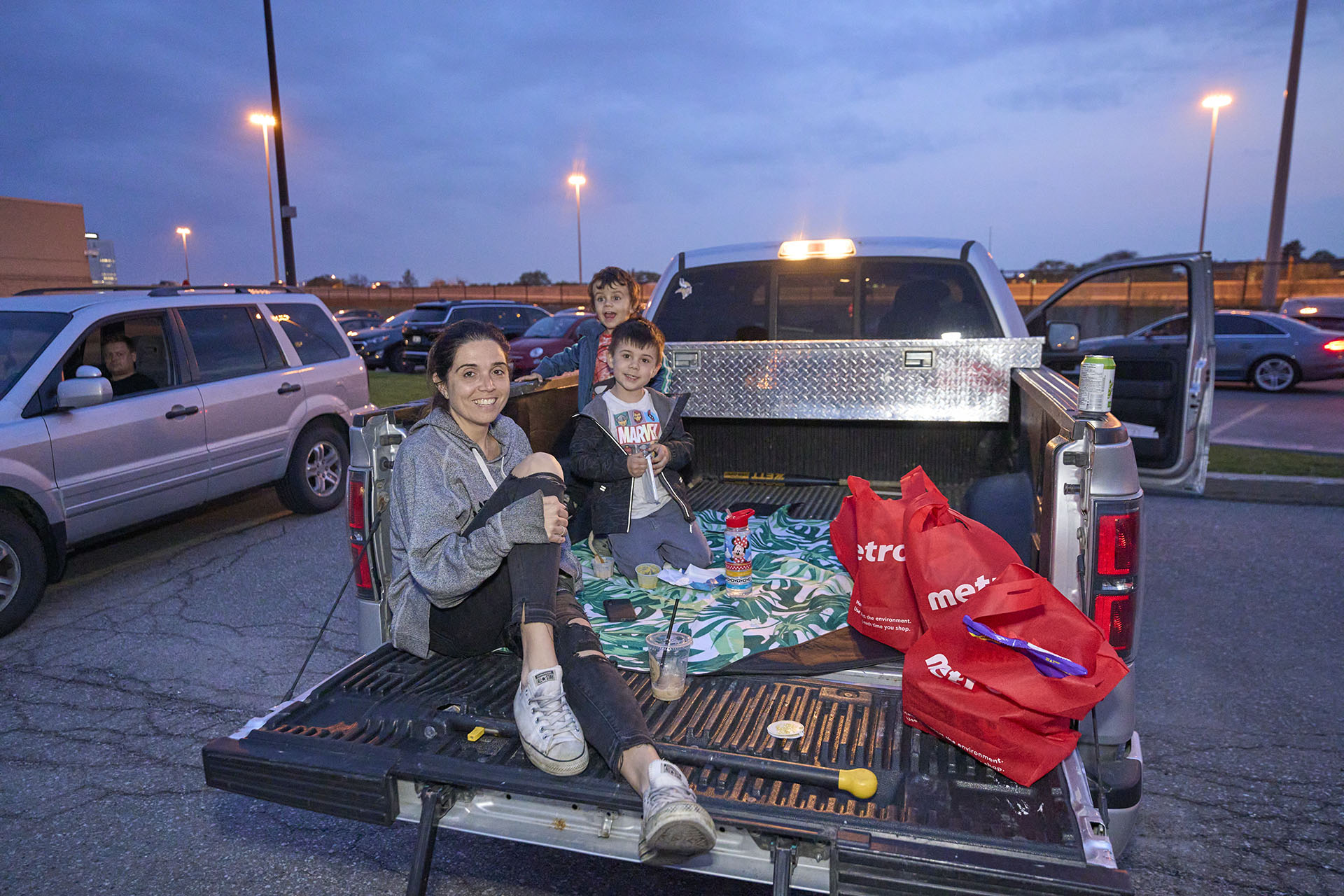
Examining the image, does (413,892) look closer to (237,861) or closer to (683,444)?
(237,861)

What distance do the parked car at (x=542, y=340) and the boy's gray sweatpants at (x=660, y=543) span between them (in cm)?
1244

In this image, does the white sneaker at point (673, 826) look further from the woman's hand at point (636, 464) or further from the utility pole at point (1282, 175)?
the utility pole at point (1282, 175)

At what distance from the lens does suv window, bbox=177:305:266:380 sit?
637 centimetres

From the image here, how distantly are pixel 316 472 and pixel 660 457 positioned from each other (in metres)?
4.47

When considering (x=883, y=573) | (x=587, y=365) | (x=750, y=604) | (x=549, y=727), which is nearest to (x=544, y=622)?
(x=549, y=727)

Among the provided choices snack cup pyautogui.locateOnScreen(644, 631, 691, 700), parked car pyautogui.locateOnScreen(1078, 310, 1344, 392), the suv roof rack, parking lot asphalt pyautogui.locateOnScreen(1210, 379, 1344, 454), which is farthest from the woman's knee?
parked car pyautogui.locateOnScreen(1078, 310, 1344, 392)

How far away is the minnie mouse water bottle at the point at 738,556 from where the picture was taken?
3.92m

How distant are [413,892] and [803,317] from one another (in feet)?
13.1

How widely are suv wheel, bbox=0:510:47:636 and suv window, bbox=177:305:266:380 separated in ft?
5.82

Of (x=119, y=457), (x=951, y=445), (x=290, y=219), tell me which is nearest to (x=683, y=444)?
(x=951, y=445)

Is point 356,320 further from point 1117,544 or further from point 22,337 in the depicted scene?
point 1117,544

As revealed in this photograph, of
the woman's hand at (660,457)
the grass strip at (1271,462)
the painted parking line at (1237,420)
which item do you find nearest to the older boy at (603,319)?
the woman's hand at (660,457)

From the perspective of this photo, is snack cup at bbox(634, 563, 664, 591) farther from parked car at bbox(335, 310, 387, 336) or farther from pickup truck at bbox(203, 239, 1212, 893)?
parked car at bbox(335, 310, 387, 336)

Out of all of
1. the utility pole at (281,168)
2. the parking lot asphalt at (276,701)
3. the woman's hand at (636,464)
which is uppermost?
the utility pole at (281,168)
